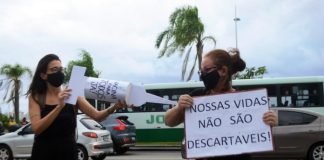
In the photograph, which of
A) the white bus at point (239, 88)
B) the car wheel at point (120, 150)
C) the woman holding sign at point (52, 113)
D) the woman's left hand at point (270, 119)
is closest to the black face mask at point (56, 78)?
the woman holding sign at point (52, 113)

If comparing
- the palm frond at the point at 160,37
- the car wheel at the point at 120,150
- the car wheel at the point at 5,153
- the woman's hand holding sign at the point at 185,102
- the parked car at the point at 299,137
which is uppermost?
the palm frond at the point at 160,37

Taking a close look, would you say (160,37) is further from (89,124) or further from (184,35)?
(89,124)

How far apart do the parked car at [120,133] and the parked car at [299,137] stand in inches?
257

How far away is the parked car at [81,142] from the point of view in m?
14.5

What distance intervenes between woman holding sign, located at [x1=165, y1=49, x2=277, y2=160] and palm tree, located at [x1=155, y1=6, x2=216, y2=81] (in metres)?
26.1

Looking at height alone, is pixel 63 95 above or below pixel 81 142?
above

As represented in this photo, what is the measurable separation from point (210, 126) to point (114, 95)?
2.32 ft

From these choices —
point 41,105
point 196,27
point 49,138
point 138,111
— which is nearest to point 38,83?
point 41,105

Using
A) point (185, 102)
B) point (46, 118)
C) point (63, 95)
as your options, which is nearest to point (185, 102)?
point (185, 102)

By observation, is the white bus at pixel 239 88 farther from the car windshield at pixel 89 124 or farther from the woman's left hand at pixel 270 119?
the woman's left hand at pixel 270 119

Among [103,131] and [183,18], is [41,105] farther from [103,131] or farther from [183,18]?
[183,18]

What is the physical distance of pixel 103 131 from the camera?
15352mm

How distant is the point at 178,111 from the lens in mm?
3430

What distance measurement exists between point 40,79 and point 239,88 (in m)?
16.1
